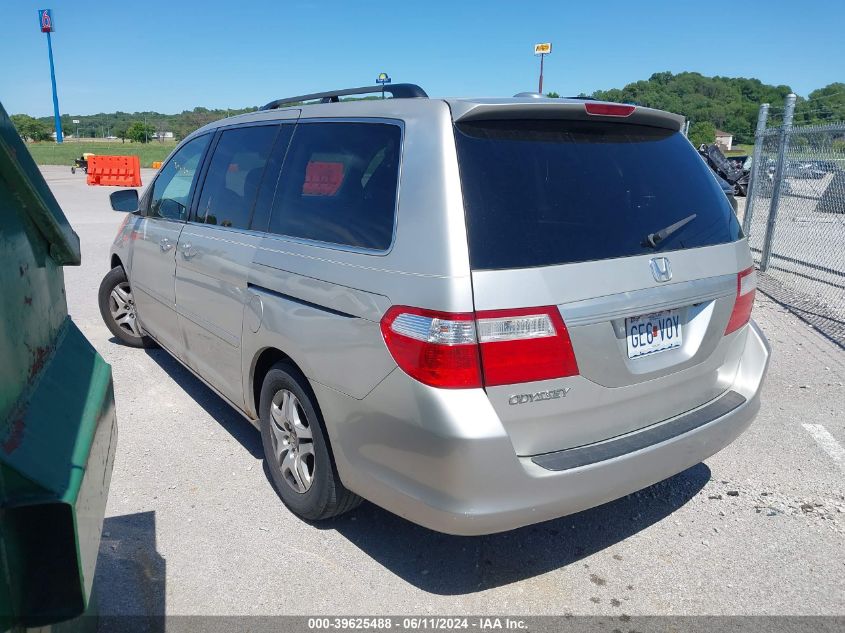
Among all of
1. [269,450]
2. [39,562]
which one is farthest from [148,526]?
[39,562]

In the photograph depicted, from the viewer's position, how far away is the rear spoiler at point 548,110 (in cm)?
249

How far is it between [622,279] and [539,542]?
1.33 metres

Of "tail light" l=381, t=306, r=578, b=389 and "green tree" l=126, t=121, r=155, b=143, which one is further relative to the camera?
"green tree" l=126, t=121, r=155, b=143

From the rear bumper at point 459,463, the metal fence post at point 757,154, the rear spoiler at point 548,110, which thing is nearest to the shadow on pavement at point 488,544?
the rear bumper at point 459,463

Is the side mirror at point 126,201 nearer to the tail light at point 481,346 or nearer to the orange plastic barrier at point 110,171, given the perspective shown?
the tail light at point 481,346

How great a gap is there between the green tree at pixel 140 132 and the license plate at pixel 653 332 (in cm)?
7500

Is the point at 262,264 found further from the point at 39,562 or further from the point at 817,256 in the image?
the point at 817,256

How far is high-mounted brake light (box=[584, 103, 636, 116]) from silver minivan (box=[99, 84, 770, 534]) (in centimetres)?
1

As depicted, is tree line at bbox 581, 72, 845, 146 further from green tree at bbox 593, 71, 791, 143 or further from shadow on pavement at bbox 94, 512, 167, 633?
shadow on pavement at bbox 94, 512, 167, 633

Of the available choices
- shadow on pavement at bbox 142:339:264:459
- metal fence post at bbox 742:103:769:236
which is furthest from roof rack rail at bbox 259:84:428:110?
metal fence post at bbox 742:103:769:236

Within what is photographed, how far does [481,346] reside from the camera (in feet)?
7.36

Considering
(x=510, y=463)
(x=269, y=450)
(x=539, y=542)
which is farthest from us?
(x=269, y=450)

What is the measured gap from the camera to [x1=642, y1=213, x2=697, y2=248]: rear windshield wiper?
106 inches

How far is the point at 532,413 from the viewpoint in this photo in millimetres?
2342
